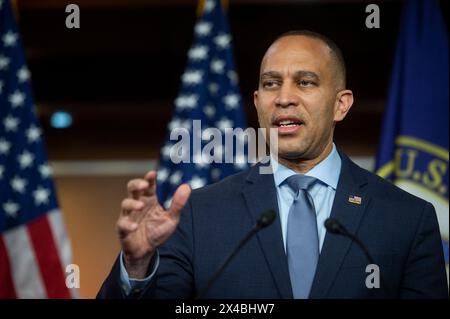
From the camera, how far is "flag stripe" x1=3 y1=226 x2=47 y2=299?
137 inches

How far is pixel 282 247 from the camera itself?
1832 mm

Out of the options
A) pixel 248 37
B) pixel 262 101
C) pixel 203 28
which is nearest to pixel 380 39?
pixel 248 37

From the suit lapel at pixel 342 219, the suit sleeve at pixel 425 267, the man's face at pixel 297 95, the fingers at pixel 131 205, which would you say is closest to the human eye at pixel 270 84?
the man's face at pixel 297 95

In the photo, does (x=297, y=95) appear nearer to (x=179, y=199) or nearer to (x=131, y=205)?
(x=179, y=199)

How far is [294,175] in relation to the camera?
80.8 inches

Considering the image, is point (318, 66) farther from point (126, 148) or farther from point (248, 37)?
point (126, 148)

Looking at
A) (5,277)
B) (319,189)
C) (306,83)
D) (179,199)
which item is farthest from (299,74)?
(5,277)

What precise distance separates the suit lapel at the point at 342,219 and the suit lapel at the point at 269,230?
0.09m

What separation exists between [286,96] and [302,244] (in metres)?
0.47

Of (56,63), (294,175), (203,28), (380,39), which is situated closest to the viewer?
(294,175)

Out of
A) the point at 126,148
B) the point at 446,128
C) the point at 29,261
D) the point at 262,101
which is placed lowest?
the point at 29,261

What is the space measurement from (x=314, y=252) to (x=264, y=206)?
0.21 m

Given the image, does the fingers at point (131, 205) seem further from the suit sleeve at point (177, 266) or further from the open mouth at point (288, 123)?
the open mouth at point (288, 123)

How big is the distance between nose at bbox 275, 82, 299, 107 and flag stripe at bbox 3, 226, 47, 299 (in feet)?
6.69
